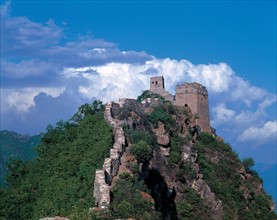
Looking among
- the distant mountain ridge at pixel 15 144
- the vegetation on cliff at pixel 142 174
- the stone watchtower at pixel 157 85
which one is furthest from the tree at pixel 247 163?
the distant mountain ridge at pixel 15 144

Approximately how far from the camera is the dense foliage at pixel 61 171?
104 ft

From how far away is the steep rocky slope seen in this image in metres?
33.2

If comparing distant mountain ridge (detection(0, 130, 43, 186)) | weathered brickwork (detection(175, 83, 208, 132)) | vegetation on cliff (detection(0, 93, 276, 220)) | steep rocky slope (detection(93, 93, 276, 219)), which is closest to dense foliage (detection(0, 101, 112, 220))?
vegetation on cliff (detection(0, 93, 276, 220))

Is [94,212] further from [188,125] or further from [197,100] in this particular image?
[197,100]

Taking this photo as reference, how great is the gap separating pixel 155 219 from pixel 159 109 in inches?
834

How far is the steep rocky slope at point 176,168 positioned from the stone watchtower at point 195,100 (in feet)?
5.56

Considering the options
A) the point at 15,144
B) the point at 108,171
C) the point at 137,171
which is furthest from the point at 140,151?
the point at 15,144

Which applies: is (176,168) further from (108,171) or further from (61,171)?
(108,171)

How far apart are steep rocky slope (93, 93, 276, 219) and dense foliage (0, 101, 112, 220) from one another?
4.42ft

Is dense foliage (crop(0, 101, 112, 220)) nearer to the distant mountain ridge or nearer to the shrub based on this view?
the shrub

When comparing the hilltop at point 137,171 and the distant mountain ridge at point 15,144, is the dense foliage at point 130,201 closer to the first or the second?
the hilltop at point 137,171

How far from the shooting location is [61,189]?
33406 mm

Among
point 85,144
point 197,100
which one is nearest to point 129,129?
point 85,144

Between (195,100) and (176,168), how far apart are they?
44.7ft
